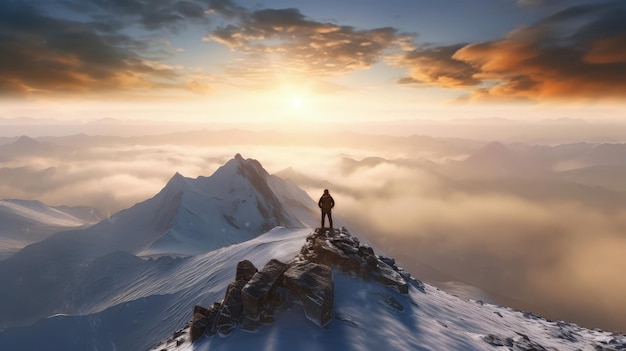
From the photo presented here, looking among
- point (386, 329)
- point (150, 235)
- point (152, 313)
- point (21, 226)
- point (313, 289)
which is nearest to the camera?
point (386, 329)

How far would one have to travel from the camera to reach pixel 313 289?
69.0ft

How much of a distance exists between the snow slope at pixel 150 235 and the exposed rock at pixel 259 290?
84.8m

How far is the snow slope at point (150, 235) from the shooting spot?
3949 inches

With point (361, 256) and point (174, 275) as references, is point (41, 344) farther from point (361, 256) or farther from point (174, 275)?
point (361, 256)

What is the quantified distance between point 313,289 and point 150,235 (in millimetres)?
131541

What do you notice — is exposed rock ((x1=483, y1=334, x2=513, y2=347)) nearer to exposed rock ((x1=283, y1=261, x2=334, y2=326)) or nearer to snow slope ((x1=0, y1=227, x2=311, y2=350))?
exposed rock ((x1=283, y1=261, x2=334, y2=326))

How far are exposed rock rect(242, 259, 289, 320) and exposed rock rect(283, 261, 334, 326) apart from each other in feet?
2.68

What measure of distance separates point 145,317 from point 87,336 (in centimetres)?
960

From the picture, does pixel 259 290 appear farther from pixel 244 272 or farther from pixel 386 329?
pixel 386 329

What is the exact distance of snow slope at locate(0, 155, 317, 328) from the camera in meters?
100

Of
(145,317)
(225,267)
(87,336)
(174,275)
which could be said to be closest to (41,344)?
(87,336)

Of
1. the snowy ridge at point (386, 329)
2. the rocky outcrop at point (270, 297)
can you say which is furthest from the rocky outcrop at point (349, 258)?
the snowy ridge at point (386, 329)

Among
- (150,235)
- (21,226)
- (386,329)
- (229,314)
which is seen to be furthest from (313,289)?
(21,226)

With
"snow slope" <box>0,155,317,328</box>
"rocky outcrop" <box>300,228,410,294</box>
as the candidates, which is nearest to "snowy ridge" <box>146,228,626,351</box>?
"rocky outcrop" <box>300,228,410,294</box>
